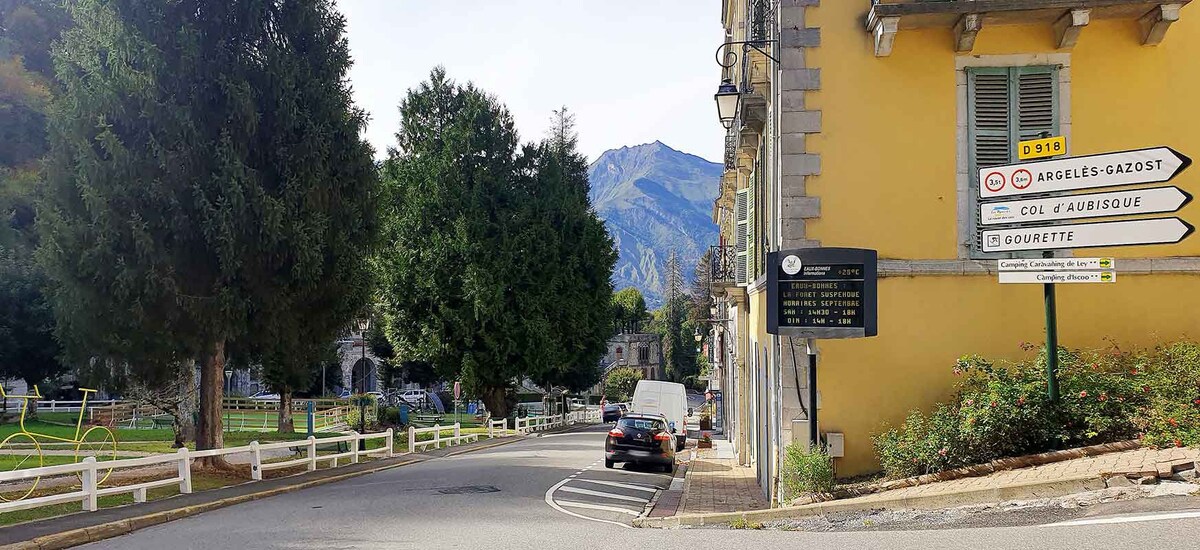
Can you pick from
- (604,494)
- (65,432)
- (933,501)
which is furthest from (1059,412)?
(65,432)

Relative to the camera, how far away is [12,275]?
3788cm

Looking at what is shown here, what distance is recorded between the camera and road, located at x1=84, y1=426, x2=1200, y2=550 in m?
7.43

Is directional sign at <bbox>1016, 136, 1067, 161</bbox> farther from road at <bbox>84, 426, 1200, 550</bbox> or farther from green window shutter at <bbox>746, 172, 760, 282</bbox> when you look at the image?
green window shutter at <bbox>746, 172, 760, 282</bbox>

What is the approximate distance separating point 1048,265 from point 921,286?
2.45 meters

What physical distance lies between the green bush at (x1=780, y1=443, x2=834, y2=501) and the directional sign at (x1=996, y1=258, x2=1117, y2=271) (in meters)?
3.04

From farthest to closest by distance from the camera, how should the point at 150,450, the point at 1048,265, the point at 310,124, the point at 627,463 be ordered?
1. the point at 150,450
2. the point at 627,463
3. the point at 310,124
4. the point at 1048,265

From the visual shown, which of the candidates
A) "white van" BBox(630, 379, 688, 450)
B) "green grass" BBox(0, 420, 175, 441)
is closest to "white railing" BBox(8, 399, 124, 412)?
"green grass" BBox(0, 420, 175, 441)

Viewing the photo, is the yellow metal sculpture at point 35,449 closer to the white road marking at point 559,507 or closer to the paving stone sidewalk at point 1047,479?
the white road marking at point 559,507

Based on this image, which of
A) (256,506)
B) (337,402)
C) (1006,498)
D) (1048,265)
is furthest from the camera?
(337,402)

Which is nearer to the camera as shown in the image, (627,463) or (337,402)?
(627,463)

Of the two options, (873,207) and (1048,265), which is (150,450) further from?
(1048,265)

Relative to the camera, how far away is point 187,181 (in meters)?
17.6

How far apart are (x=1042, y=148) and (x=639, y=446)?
14.6 meters

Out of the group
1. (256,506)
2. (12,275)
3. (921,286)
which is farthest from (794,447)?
(12,275)
